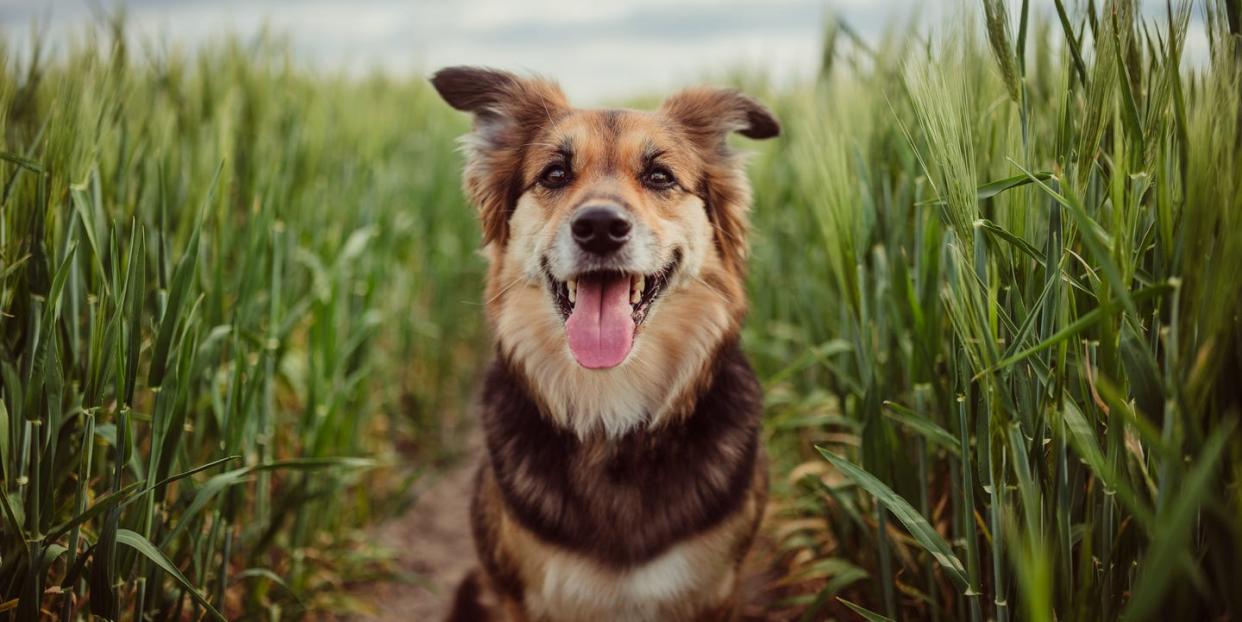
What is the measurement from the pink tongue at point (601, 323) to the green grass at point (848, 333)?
64 cm

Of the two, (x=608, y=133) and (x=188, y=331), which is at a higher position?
(x=608, y=133)

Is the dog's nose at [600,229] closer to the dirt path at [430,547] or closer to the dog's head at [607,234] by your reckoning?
the dog's head at [607,234]

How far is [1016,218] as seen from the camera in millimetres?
1550

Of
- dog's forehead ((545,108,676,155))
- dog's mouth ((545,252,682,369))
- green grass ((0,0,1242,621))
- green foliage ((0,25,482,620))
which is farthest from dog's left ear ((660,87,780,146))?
green foliage ((0,25,482,620))

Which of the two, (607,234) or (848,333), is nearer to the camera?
(607,234)

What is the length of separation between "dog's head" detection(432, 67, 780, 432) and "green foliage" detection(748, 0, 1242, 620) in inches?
14.3

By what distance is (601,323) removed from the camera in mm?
2053

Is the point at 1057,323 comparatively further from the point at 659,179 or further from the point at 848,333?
the point at 659,179

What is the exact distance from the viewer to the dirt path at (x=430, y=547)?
2926 millimetres

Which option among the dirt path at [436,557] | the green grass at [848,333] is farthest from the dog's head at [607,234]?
the dirt path at [436,557]

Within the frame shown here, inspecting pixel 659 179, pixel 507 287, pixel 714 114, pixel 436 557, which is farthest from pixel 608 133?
pixel 436 557

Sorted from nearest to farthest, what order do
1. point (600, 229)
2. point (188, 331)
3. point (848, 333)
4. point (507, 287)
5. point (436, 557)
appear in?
1. point (188, 331)
2. point (600, 229)
3. point (507, 287)
4. point (848, 333)
5. point (436, 557)

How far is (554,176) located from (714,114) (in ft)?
1.93

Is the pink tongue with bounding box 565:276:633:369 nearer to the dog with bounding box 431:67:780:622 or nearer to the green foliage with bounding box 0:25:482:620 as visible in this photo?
the dog with bounding box 431:67:780:622
